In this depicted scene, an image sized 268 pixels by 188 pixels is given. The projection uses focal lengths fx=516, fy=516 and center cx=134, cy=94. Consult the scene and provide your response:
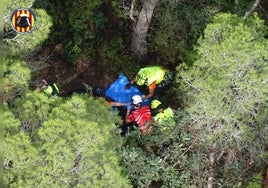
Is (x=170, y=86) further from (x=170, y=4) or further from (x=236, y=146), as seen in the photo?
(x=236, y=146)

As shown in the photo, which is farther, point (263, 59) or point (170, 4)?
point (170, 4)

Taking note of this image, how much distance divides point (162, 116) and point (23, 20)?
396 centimetres

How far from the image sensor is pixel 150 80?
12.8 meters

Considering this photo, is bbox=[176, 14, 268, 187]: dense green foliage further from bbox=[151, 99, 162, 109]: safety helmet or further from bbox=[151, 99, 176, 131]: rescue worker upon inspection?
bbox=[151, 99, 162, 109]: safety helmet

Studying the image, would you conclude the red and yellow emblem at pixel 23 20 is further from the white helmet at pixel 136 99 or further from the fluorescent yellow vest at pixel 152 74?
the fluorescent yellow vest at pixel 152 74

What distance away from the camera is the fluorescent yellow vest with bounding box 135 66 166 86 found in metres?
12.7

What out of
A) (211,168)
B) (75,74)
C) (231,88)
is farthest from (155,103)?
(231,88)

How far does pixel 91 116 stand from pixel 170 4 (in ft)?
15.4

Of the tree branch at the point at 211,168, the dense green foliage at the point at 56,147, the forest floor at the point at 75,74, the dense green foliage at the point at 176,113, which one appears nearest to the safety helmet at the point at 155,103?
the dense green foliage at the point at 176,113

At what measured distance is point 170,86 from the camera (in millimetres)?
13477

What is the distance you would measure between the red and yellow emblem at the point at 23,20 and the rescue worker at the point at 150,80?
385 centimetres

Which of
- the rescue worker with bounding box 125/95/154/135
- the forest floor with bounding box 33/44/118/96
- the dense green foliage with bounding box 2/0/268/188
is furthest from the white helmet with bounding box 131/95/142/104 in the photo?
the forest floor with bounding box 33/44/118/96

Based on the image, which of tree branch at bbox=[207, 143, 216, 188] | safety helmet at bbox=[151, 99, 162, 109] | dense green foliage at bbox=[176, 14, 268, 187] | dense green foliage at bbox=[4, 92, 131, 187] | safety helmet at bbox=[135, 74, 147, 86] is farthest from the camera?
safety helmet at bbox=[135, 74, 147, 86]

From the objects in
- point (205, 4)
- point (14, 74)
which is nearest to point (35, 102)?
point (14, 74)
